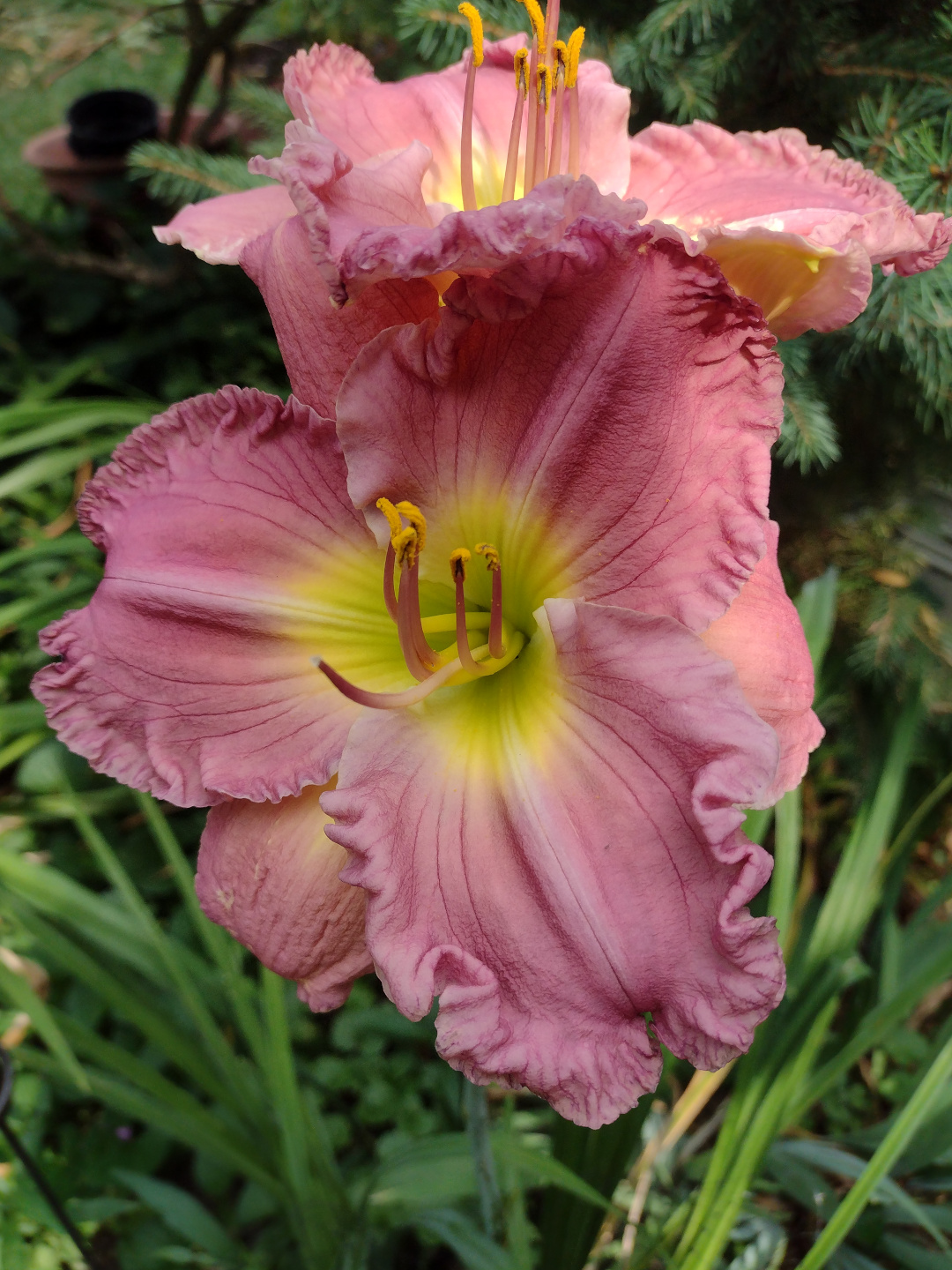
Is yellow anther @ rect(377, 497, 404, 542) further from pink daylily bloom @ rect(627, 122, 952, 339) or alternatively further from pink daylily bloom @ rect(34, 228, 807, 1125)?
pink daylily bloom @ rect(627, 122, 952, 339)

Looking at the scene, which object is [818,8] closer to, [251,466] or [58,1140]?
[251,466]

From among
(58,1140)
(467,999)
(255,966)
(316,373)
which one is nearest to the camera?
(467,999)

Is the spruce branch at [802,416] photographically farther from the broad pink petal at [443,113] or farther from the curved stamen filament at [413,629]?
the curved stamen filament at [413,629]

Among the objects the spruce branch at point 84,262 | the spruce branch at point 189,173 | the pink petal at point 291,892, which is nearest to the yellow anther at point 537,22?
the pink petal at point 291,892

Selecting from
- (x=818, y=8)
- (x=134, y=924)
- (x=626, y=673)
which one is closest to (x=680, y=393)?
(x=626, y=673)

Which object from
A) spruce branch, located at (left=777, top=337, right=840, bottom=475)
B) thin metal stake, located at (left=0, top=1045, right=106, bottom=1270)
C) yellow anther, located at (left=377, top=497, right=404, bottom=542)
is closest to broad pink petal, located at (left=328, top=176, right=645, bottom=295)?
yellow anther, located at (left=377, top=497, right=404, bottom=542)
